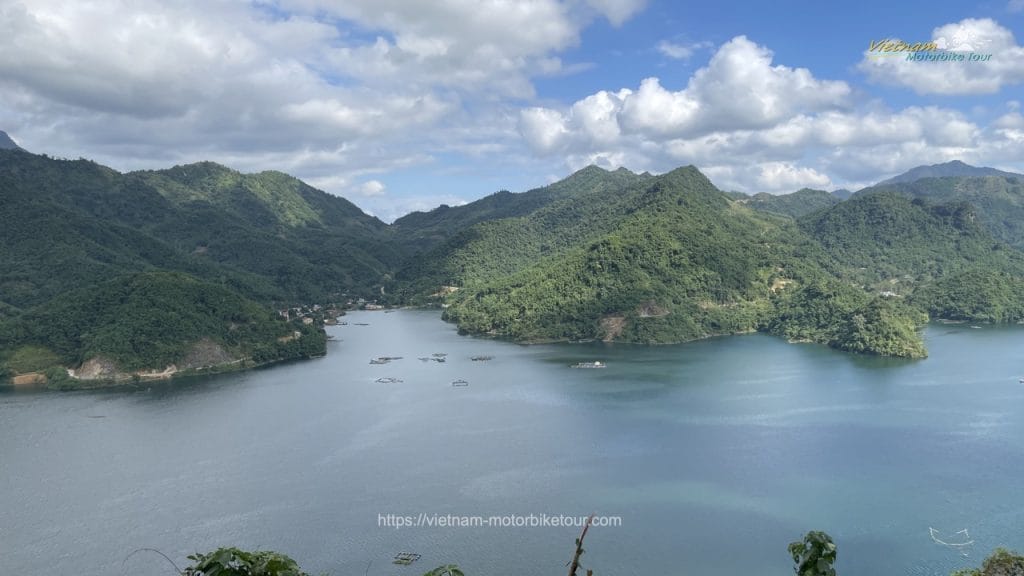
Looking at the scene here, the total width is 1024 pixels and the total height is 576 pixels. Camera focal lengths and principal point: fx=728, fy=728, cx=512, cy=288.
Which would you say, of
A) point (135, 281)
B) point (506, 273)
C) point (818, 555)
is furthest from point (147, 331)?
point (506, 273)

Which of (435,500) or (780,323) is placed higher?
(780,323)

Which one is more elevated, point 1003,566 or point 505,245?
point 505,245

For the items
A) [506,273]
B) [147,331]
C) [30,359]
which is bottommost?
[30,359]

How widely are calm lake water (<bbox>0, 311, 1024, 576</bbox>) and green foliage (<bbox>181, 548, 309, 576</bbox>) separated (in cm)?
2287

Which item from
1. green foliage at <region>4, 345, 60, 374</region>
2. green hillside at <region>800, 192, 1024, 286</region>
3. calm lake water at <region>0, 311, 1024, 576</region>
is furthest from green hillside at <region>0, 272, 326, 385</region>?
green hillside at <region>800, 192, 1024, 286</region>

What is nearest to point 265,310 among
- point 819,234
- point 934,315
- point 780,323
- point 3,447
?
point 3,447

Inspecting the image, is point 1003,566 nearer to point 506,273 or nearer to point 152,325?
point 152,325

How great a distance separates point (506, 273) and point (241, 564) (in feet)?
492

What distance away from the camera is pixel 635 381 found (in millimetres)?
71938

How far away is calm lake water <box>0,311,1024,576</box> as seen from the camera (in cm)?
3612

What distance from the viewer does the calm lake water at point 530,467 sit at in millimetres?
36125

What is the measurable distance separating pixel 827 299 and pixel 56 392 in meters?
93.3

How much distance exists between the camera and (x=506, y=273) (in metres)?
158

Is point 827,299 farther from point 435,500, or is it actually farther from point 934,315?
point 435,500
